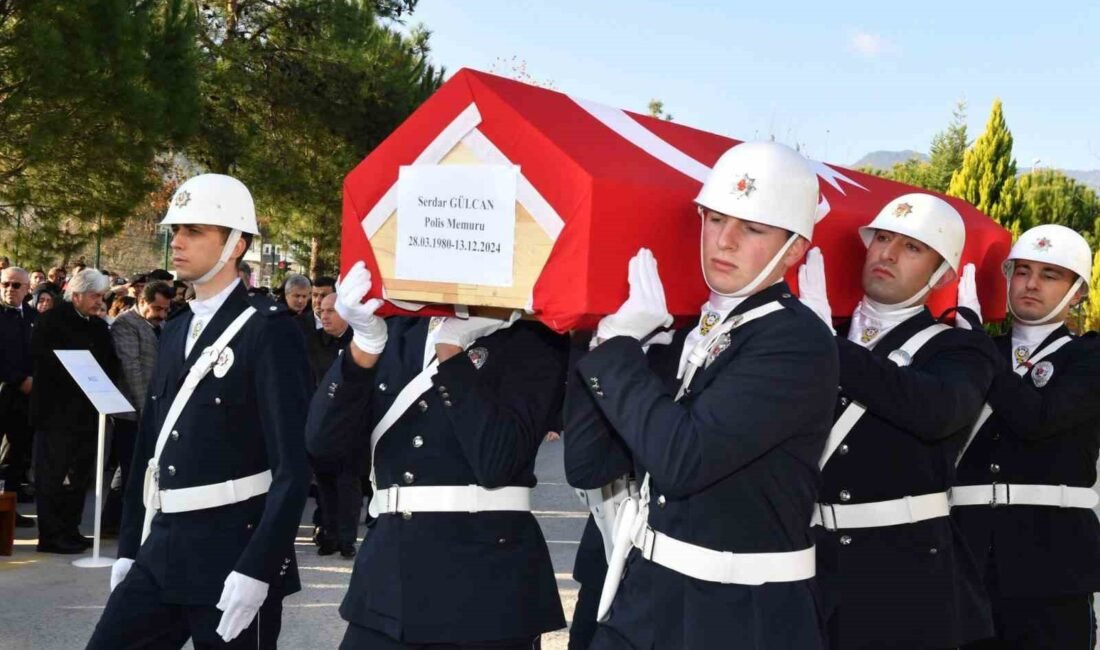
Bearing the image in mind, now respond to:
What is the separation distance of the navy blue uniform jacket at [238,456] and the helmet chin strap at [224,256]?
0.36 feet

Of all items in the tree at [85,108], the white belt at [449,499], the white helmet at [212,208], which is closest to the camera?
the white belt at [449,499]

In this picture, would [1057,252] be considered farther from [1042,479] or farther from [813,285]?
[813,285]

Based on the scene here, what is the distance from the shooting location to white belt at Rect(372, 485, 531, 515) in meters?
3.62

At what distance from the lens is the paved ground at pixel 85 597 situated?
6.82 m

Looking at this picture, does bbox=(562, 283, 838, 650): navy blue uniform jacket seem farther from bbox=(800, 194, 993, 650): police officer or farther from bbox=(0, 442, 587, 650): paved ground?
bbox=(0, 442, 587, 650): paved ground

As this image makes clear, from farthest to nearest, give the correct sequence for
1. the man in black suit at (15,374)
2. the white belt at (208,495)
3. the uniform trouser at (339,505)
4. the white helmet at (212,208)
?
the man in black suit at (15,374), the uniform trouser at (339,505), the white helmet at (212,208), the white belt at (208,495)

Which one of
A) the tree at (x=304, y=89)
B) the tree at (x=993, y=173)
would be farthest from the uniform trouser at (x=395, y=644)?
the tree at (x=304, y=89)

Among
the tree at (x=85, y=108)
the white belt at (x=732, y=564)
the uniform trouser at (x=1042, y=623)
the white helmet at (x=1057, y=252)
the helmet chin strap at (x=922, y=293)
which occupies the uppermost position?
the tree at (x=85, y=108)

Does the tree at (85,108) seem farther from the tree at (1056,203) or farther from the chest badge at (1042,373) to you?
the chest badge at (1042,373)

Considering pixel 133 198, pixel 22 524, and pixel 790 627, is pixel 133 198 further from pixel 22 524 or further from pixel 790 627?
pixel 790 627

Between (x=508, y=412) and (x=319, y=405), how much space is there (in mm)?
596

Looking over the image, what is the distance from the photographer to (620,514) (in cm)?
322

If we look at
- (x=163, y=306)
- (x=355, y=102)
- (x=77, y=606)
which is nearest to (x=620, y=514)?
(x=77, y=606)

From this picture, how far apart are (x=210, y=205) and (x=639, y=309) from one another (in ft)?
6.66
